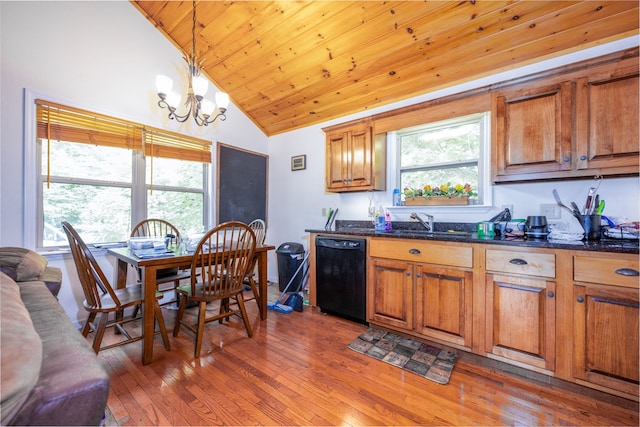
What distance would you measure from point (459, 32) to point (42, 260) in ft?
11.8

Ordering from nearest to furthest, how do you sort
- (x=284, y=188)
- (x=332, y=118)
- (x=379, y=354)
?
(x=379, y=354), (x=332, y=118), (x=284, y=188)

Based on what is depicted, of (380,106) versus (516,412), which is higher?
(380,106)

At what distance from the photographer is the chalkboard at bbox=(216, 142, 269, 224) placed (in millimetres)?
3588

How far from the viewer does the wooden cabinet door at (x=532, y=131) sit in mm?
1824

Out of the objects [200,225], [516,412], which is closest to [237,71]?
[200,225]

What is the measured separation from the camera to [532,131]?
6.35 feet

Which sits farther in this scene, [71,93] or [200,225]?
[200,225]

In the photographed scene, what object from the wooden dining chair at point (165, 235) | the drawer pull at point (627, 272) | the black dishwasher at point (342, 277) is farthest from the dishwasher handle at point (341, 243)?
the drawer pull at point (627, 272)

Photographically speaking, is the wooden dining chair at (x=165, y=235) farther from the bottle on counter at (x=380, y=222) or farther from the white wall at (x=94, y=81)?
the bottle on counter at (x=380, y=222)

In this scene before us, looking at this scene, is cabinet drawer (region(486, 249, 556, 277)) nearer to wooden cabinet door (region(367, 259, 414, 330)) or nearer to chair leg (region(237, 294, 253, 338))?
wooden cabinet door (region(367, 259, 414, 330))

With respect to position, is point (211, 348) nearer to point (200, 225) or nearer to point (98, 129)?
point (200, 225)

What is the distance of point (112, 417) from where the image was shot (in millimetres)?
1373

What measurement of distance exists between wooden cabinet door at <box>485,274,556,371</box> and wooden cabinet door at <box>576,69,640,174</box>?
0.90 meters

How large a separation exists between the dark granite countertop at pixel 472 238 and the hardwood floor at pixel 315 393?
88cm
